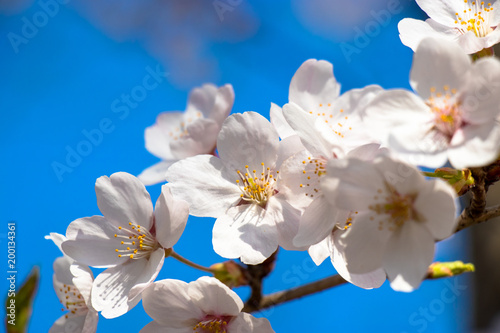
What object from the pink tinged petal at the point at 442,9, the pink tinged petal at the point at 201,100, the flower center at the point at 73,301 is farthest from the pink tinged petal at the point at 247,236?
the pink tinged petal at the point at 201,100

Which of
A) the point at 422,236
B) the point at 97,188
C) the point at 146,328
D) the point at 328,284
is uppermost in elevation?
the point at 97,188

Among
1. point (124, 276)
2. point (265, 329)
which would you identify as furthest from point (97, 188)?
point (265, 329)

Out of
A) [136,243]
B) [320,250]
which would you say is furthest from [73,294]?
[320,250]

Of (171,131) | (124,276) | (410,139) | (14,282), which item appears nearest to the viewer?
(410,139)

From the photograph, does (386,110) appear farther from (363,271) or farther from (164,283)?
(164,283)

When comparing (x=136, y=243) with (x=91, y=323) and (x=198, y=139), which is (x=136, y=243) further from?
(x=198, y=139)

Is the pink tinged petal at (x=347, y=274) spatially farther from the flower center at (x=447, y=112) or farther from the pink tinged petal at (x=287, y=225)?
the flower center at (x=447, y=112)

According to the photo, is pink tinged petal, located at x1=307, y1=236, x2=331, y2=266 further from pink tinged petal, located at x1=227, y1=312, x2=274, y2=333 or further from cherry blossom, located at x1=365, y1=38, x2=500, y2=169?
cherry blossom, located at x1=365, y1=38, x2=500, y2=169
